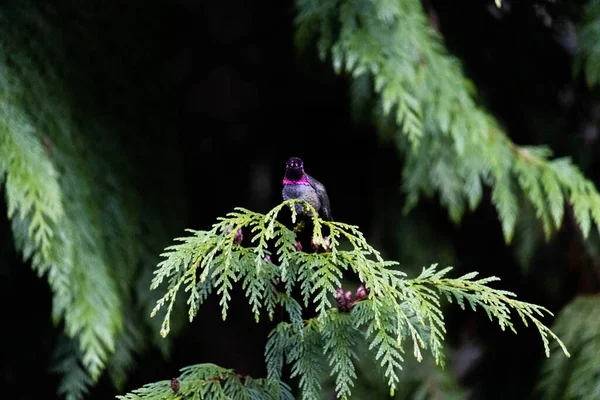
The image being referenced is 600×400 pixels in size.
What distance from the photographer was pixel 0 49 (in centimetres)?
186

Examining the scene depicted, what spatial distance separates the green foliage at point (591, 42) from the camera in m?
2.25

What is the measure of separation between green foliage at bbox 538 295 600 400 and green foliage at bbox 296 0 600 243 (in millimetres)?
377

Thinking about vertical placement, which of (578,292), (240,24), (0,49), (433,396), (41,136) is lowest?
(433,396)

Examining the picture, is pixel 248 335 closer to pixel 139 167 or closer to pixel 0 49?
pixel 139 167

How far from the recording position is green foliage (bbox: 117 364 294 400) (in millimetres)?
1213

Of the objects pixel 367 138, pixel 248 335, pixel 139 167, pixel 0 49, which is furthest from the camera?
pixel 248 335

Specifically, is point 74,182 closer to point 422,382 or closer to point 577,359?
point 422,382

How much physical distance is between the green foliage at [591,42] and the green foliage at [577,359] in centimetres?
83

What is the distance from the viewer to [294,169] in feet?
4.11

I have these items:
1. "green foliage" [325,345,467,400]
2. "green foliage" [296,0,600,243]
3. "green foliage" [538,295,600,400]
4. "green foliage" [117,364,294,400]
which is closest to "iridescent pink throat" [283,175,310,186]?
"green foliage" [117,364,294,400]

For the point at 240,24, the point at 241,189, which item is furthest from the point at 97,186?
the point at 240,24

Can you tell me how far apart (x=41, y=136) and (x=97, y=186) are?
0.30 meters

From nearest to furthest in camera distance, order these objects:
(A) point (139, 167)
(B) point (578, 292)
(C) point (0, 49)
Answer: (C) point (0, 49), (A) point (139, 167), (B) point (578, 292)

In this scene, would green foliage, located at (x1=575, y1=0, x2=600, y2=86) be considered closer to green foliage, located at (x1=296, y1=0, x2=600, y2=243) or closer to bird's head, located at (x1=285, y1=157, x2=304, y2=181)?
green foliage, located at (x1=296, y1=0, x2=600, y2=243)
